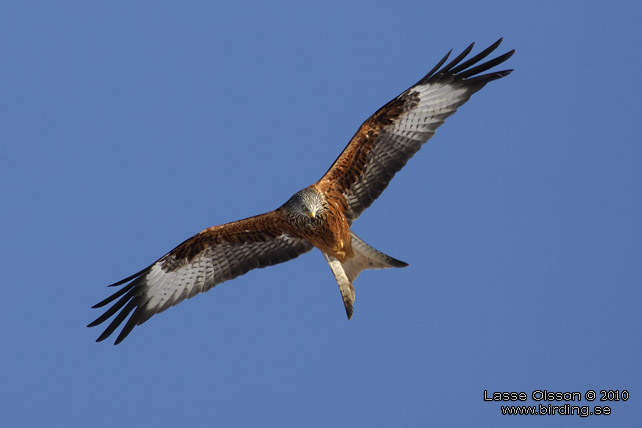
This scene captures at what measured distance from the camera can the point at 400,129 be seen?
9375 mm

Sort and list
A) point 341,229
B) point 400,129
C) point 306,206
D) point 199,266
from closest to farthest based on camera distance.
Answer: point 306,206 → point 341,229 → point 400,129 → point 199,266

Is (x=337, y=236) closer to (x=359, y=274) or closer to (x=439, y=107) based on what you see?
(x=359, y=274)

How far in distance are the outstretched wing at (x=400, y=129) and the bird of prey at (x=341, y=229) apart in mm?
12

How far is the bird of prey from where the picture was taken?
9.21m

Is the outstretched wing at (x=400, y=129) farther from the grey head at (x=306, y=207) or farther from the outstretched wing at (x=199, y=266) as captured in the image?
the outstretched wing at (x=199, y=266)

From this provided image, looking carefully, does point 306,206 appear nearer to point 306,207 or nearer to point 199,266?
point 306,207

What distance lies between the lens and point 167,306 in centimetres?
964

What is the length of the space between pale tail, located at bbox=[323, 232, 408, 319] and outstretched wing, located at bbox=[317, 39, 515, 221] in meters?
0.42

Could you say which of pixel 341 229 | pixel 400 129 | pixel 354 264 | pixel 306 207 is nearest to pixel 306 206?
pixel 306 207

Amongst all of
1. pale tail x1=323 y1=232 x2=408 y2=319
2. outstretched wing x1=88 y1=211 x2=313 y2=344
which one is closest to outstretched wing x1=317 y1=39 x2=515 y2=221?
pale tail x1=323 y1=232 x2=408 y2=319

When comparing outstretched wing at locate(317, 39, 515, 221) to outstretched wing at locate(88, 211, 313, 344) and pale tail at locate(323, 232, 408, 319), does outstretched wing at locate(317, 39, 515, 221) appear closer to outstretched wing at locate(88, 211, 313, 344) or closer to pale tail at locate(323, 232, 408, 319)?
pale tail at locate(323, 232, 408, 319)

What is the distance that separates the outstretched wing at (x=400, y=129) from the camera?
366 inches

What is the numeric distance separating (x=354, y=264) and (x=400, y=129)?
5.88 feet

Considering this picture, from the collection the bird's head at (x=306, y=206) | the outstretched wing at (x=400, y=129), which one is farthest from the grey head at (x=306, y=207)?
the outstretched wing at (x=400, y=129)
